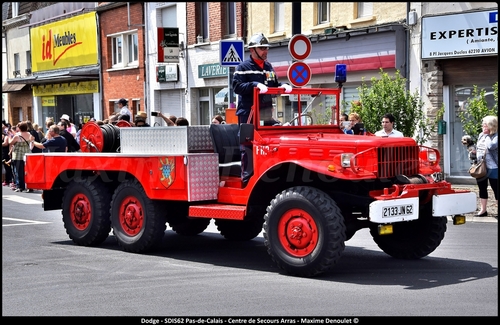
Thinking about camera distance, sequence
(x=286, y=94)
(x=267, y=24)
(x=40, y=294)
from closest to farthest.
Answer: (x=40, y=294)
(x=286, y=94)
(x=267, y=24)

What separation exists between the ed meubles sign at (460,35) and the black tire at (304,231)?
11.1 meters

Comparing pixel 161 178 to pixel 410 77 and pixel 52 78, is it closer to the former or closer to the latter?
pixel 410 77

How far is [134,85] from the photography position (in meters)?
32.9

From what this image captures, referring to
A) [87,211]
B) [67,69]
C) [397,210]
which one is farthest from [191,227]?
[67,69]

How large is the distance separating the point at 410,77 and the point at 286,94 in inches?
448

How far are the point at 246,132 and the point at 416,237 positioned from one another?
2242 millimetres

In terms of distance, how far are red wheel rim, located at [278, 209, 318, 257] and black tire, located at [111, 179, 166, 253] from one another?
210 cm

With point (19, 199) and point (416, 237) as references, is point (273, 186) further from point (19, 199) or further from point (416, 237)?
point (19, 199)

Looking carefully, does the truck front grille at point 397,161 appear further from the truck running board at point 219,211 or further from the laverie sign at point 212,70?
the laverie sign at point 212,70

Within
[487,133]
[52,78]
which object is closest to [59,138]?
[487,133]

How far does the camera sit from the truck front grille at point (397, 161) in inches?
329

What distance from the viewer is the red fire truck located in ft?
26.9

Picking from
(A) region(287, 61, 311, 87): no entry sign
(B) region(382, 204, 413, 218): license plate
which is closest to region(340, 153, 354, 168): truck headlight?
(B) region(382, 204, 413, 218): license plate

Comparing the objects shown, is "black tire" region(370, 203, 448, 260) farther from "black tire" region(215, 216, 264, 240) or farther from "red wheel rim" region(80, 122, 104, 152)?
"red wheel rim" region(80, 122, 104, 152)
